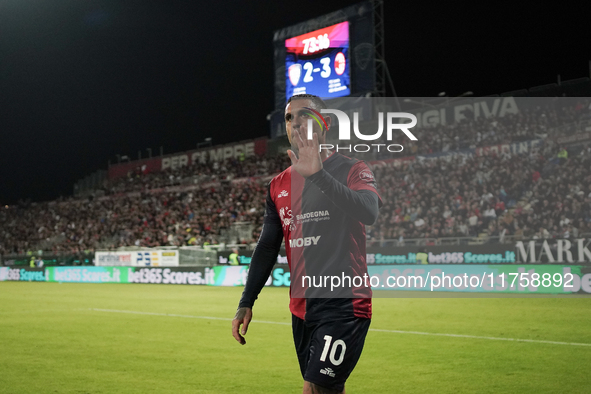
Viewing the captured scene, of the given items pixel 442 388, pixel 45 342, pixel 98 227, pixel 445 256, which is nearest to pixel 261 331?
pixel 45 342

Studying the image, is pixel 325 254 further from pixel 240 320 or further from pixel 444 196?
pixel 444 196

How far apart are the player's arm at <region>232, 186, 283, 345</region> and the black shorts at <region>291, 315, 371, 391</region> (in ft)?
1.91

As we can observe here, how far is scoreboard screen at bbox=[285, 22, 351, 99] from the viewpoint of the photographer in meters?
29.0

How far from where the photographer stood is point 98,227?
1684 inches

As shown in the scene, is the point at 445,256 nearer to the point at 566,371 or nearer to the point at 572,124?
the point at 572,124

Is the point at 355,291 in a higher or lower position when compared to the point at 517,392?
higher

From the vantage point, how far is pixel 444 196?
22953 millimetres

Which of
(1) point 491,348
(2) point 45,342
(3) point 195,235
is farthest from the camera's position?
(3) point 195,235

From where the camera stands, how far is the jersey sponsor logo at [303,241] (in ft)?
11.2

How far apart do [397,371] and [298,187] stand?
4.76 meters

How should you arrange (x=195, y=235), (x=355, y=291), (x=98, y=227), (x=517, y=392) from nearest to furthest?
(x=355, y=291), (x=517, y=392), (x=195, y=235), (x=98, y=227)

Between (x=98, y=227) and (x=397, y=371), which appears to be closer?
(x=397, y=371)

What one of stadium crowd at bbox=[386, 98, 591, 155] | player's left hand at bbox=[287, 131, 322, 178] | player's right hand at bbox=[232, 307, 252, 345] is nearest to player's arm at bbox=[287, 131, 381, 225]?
player's left hand at bbox=[287, 131, 322, 178]

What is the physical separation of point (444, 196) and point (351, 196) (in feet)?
67.9
